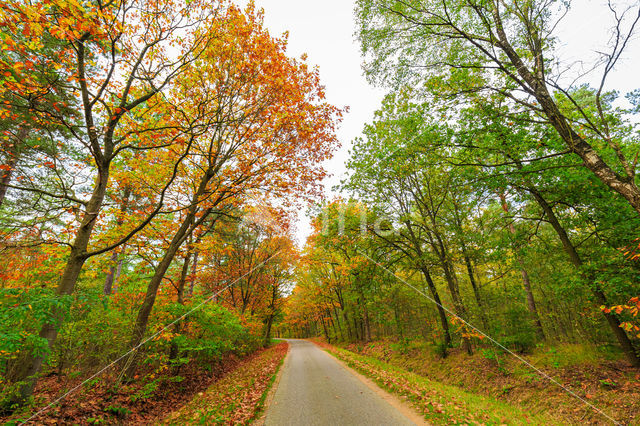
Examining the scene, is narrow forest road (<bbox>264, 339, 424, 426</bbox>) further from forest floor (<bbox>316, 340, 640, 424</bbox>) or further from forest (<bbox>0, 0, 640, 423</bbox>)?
forest (<bbox>0, 0, 640, 423</bbox>)

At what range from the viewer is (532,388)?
22.7 ft

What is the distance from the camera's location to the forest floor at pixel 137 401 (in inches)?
181

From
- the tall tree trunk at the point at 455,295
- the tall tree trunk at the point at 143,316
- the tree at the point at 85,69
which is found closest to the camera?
the tree at the point at 85,69

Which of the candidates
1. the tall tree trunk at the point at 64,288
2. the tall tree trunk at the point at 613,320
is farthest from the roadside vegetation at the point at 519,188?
the tall tree trunk at the point at 64,288

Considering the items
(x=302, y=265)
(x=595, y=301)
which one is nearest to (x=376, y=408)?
(x=595, y=301)

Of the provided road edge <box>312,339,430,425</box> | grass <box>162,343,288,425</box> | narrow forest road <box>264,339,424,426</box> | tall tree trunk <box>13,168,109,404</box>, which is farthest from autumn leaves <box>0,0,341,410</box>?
road edge <box>312,339,430,425</box>

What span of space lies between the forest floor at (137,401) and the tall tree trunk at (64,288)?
54 cm

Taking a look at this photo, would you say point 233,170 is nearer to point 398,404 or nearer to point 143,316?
point 143,316

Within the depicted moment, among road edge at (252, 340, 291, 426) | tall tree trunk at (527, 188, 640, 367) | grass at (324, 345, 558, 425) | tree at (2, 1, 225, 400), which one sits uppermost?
tree at (2, 1, 225, 400)

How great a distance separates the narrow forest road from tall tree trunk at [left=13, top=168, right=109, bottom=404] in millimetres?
4598

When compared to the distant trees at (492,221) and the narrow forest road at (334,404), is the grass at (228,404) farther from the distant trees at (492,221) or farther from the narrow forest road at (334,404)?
the distant trees at (492,221)

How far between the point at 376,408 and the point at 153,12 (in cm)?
1076

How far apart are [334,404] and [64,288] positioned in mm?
6612

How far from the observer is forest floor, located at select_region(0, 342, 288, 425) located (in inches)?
181
